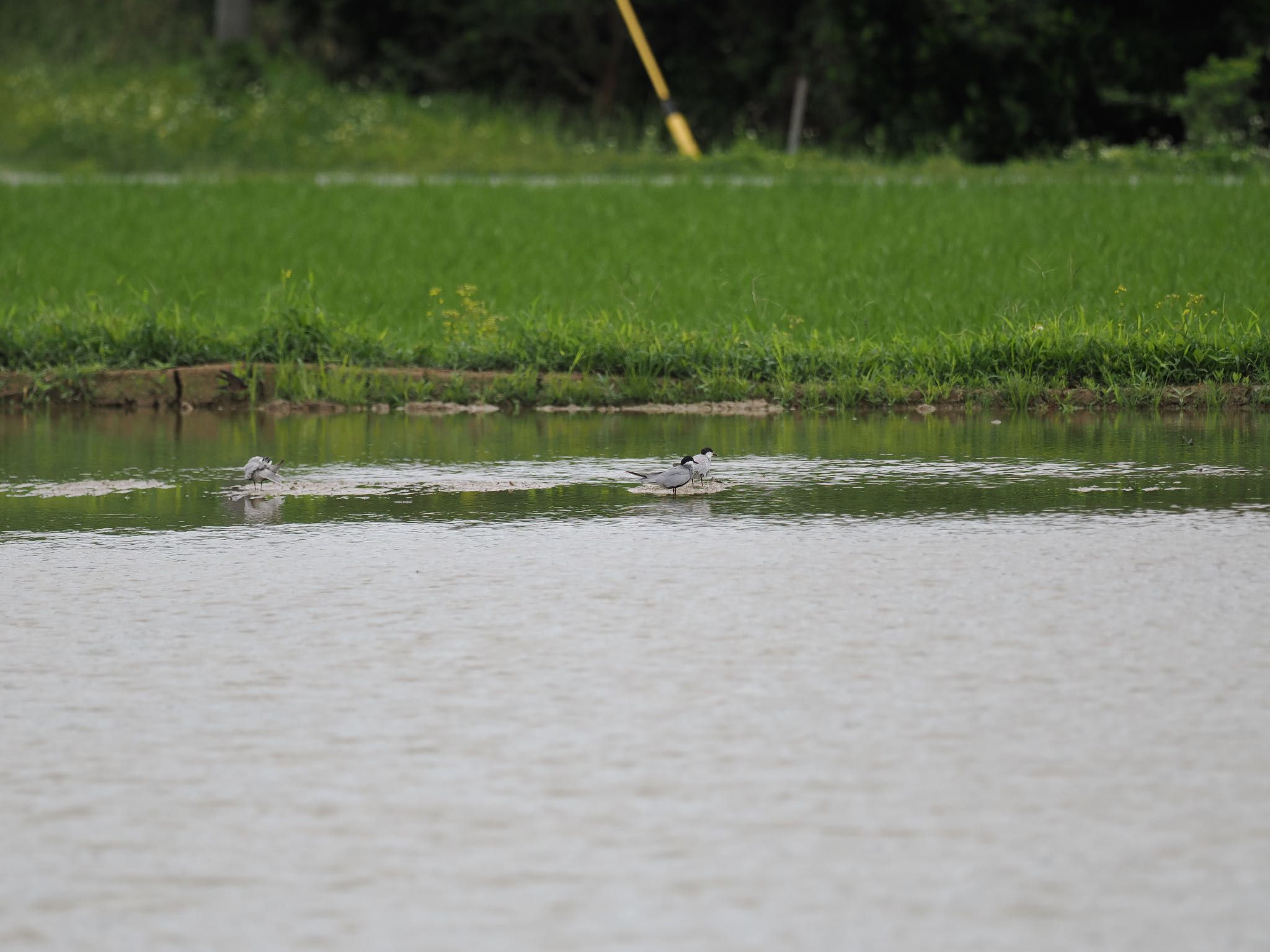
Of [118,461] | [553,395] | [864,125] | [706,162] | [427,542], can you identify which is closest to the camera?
[427,542]

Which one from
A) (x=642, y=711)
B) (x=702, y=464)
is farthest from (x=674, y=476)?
(x=642, y=711)

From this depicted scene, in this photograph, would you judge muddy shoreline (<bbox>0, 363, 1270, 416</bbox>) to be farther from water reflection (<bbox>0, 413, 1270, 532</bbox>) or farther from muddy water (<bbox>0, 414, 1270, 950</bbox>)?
muddy water (<bbox>0, 414, 1270, 950</bbox>)

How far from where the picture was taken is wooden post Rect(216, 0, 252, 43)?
99.0 feet

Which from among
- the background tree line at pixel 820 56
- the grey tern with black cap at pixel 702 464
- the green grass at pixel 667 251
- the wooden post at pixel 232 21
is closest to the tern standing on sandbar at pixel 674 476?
the grey tern with black cap at pixel 702 464

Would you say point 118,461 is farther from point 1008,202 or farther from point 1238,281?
point 1008,202

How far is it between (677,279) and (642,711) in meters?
8.97

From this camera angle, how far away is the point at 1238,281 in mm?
12273

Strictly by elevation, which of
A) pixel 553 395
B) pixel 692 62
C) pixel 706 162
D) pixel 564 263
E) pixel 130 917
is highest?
pixel 692 62

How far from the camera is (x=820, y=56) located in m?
31.0

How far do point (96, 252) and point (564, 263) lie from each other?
12.4ft

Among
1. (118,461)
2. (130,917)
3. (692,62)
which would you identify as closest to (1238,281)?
(118,461)

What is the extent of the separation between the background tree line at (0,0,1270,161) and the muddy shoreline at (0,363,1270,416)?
14049 mm

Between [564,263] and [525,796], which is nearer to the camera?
[525,796]

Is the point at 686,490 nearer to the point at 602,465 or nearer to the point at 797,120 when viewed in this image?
the point at 602,465
